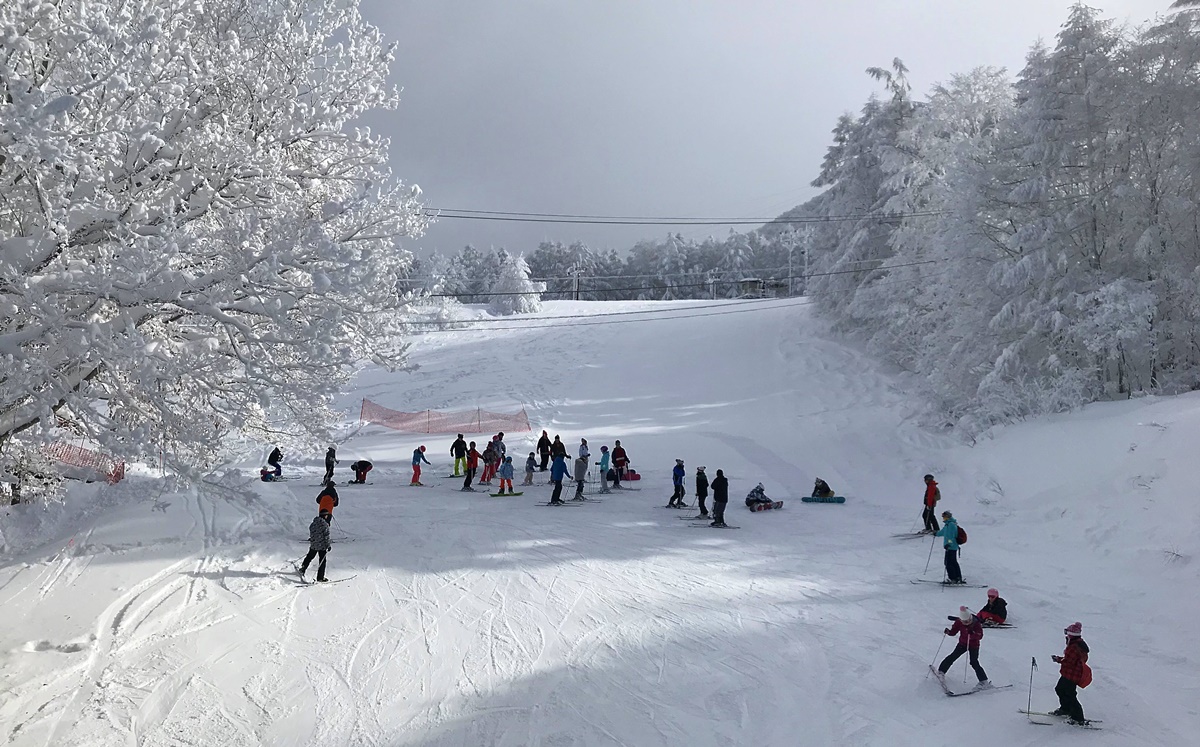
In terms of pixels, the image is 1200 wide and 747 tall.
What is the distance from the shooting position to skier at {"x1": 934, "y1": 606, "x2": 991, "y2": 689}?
26.5ft

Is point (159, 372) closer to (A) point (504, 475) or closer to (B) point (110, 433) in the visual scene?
(B) point (110, 433)

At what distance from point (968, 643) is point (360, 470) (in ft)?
57.1

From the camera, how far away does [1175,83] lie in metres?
20.2

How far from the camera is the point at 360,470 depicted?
2127 cm

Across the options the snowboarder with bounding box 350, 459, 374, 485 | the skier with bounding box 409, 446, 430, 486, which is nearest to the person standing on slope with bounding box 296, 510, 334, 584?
the snowboarder with bounding box 350, 459, 374, 485

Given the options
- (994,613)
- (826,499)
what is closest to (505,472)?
(826,499)

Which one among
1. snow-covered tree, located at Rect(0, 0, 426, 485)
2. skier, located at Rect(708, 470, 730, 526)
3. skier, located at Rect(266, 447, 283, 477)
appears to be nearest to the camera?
snow-covered tree, located at Rect(0, 0, 426, 485)

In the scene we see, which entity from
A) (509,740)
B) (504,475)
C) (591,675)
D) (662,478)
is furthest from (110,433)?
(662,478)

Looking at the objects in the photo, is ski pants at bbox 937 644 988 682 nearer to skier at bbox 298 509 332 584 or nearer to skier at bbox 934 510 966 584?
skier at bbox 934 510 966 584

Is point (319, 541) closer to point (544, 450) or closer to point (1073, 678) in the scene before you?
point (1073, 678)

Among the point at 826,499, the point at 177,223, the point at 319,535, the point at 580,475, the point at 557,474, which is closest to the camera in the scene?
the point at 177,223

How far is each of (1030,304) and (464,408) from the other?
23233mm

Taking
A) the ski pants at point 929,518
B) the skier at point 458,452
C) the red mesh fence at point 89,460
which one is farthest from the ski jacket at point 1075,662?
the skier at point 458,452

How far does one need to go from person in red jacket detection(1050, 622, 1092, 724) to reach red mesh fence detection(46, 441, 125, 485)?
12.8 meters
